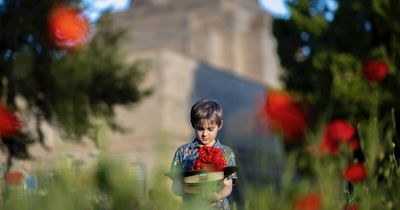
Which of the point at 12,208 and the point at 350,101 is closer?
the point at 12,208

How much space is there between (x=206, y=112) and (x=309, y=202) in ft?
5.47

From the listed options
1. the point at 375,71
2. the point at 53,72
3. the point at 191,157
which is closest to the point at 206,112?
the point at 191,157

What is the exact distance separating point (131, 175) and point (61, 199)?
0.22 m

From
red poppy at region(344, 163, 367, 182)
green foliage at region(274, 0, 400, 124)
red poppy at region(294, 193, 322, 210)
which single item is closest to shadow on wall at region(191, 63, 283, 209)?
green foliage at region(274, 0, 400, 124)

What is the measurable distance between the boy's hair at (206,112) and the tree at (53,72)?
9.71 metres

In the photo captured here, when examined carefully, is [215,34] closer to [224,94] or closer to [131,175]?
[224,94]

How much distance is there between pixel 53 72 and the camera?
14727 millimetres

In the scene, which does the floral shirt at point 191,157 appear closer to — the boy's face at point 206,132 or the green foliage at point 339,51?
the boy's face at point 206,132

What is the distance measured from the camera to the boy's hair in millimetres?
3848

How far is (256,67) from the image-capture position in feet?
173

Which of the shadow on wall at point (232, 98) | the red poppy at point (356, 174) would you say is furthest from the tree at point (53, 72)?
the shadow on wall at point (232, 98)

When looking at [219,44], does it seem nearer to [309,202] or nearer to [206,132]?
[206,132]

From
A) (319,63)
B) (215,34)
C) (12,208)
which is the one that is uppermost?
(215,34)

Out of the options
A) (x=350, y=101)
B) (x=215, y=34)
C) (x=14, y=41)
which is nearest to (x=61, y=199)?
(x=14, y=41)
